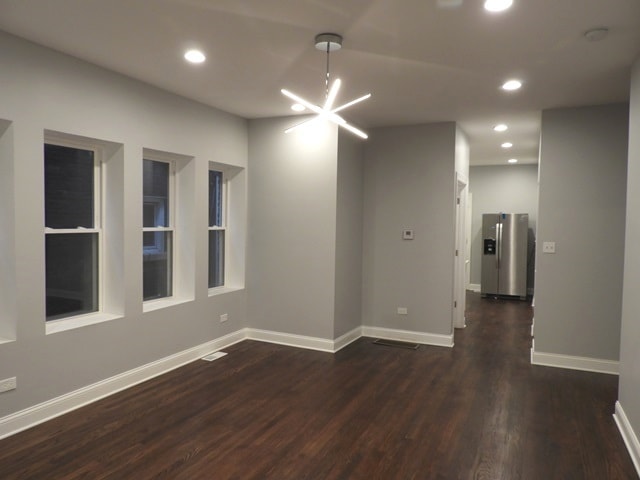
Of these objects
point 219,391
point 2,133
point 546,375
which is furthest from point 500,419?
point 2,133

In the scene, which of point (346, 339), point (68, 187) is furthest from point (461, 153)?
point (68, 187)

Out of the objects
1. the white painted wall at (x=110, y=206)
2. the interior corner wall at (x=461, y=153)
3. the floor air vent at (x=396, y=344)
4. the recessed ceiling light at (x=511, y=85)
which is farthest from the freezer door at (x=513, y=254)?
the white painted wall at (x=110, y=206)

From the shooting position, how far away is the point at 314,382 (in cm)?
424

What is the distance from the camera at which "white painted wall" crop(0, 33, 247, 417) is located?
123 inches

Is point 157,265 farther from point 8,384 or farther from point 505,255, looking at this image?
point 505,255

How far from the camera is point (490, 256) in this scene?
9.17 m

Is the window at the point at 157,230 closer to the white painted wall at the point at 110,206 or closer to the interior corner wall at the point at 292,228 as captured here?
the white painted wall at the point at 110,206

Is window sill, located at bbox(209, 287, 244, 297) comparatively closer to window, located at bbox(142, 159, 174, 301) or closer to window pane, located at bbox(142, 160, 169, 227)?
window, located at bbox(142, 159, 174, 301)

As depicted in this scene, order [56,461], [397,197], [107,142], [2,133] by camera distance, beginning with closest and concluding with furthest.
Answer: [56,461]
[2,133]
[107,142]
[397,197]

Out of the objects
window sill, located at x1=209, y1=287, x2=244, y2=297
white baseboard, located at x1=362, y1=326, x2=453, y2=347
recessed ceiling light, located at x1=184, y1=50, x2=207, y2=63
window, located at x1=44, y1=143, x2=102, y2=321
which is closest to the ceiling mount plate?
recessed ceiling light, located at x1=184, y1=50, x2=207, y2=63

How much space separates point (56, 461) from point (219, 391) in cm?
138

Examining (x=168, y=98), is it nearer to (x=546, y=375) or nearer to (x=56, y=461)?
(x=56, y=461)

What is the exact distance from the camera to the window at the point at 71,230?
3617mm

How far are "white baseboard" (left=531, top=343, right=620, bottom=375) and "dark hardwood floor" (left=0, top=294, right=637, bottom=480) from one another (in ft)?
0.39
